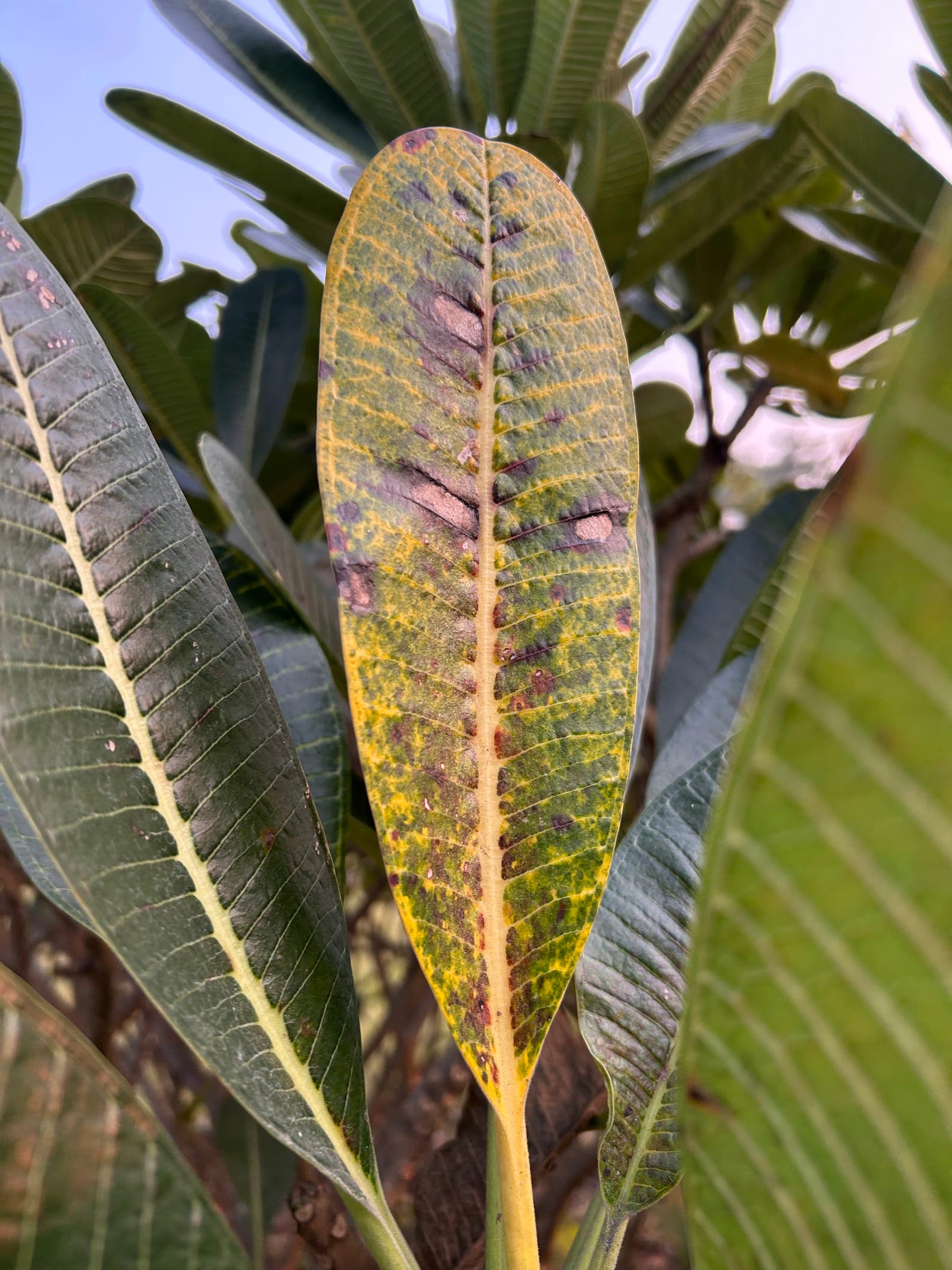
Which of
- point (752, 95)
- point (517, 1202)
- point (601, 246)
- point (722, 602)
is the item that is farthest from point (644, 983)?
point (752, 95)

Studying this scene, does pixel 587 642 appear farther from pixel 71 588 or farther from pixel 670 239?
pixel 670 239

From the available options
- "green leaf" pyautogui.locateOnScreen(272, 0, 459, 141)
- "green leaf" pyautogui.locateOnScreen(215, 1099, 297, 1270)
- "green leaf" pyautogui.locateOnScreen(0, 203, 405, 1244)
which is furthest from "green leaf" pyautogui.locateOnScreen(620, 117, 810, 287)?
"green leaf" pyautogui.locateOnScreen(215, 1099, 297, 1270)

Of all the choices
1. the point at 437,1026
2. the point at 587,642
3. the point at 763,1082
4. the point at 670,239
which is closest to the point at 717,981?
the point at 763,1082

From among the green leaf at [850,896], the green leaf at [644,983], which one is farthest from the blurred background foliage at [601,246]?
the green leaf at [850,896]

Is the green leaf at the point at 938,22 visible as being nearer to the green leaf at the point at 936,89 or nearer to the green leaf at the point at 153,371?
the green leaf at the point at 936,89

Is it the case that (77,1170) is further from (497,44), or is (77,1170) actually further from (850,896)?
(497,44)

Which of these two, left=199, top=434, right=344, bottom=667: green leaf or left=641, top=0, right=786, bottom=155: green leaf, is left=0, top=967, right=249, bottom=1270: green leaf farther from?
left=641, top=0, right=786, bottom=155: green leaf

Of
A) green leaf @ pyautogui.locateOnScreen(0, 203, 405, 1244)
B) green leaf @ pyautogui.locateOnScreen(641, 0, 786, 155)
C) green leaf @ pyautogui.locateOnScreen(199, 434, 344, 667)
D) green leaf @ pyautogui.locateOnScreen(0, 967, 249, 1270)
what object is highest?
green leaf @ pyautogui.locateOnScreen(641, 0, 786, 155)
